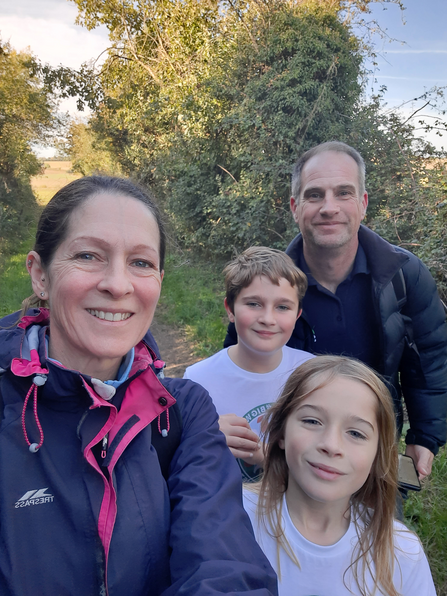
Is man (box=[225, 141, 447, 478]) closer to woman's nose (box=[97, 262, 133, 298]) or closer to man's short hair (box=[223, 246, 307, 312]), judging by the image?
man's short hair (box=[223, 246, 307, 312])

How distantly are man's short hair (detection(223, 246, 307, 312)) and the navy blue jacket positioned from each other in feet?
3.86

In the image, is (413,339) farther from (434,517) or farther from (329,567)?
(329,567)

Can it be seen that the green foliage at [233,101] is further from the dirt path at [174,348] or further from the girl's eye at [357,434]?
the girl's eye at [357,434]

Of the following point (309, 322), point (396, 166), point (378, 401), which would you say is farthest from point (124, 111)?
point (378, 401)

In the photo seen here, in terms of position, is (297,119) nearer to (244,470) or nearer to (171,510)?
(244,470)

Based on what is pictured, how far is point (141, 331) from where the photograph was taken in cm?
137

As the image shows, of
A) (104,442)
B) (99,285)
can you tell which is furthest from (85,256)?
(104,442)

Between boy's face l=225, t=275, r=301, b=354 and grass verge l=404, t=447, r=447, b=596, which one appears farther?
grass verge l=404, t=447, r=447, b=596

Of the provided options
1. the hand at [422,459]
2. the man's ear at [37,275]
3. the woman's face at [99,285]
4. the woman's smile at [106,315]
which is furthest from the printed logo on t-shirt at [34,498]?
the hand at [422,459]

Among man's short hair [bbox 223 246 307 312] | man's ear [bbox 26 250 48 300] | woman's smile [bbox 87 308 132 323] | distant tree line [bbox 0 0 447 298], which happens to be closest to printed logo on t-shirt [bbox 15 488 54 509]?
woman's smile [bbox 87 308 132 323]

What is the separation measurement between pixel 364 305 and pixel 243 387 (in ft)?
2.96

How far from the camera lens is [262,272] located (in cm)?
227

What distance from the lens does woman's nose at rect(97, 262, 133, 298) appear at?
1257 millimetres

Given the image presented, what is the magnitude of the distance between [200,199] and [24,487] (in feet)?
29.4
